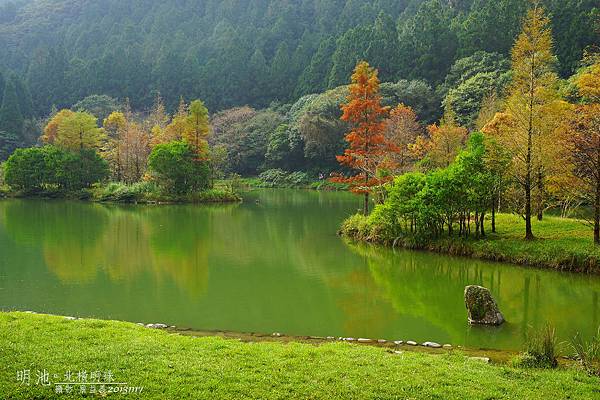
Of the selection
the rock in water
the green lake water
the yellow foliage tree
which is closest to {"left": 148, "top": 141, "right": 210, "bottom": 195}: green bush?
the yellow foliage tree

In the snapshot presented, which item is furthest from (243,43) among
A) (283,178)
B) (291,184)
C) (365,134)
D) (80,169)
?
(365,134)

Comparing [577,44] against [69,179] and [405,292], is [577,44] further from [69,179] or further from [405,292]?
[69,179]

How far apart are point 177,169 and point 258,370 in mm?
37198

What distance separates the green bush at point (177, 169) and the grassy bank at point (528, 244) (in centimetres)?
2392

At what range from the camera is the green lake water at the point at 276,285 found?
11.4m

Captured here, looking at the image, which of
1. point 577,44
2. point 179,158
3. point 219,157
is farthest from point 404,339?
point 577,44

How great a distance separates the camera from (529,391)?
253 inches

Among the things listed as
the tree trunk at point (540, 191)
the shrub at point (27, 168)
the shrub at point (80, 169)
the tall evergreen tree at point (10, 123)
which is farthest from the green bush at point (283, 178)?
the tree trunk at point (540, 191)

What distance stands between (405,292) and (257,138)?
192ft

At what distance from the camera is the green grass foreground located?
610 cm

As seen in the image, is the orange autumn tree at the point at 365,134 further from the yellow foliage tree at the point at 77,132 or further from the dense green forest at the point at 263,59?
the yellow foliage tree at the point at 77,132

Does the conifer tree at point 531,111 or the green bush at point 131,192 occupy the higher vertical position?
the conifer tree at point 531,111

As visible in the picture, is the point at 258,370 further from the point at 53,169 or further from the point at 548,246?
the point at 53,169

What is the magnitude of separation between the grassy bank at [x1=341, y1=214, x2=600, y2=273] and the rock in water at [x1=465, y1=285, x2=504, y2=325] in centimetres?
652
